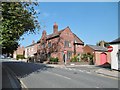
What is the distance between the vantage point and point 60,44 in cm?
5669

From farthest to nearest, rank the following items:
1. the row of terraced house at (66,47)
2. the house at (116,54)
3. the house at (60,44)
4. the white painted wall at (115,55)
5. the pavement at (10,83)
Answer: the house at (60,44), the row of terraced house at (66,47), the white painted wall at (115,55), the house at (116,54), the pavement at (10,83)

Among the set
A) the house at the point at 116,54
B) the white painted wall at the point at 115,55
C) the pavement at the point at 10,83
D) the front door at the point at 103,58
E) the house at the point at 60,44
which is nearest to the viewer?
the pavement at the point at 10,83

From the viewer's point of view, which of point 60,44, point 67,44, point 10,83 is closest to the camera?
point 10,83

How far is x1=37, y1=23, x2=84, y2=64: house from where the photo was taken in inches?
2232

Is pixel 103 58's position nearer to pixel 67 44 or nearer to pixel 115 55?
pixel 67 44

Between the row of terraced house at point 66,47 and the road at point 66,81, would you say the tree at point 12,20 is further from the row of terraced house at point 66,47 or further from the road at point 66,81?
the row of terraced house at point 66,47

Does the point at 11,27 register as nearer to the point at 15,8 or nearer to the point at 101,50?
the point at 15,8

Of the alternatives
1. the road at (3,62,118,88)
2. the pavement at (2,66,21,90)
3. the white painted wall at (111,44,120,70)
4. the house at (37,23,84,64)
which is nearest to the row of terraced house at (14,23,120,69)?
the house at (37,23,84,64)

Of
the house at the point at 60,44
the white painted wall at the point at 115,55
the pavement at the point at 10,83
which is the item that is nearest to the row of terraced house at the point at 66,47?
the house at the point at 60,44

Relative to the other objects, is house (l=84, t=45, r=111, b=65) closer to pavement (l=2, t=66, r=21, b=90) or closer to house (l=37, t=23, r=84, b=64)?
house (l=37, t=23, r=84, b=64)

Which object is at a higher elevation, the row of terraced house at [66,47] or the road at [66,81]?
the row of terraced house at [66,47]

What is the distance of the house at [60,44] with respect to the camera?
5669cm

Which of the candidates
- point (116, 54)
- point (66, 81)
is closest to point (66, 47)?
point (116, 54)

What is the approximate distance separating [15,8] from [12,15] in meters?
0.54
